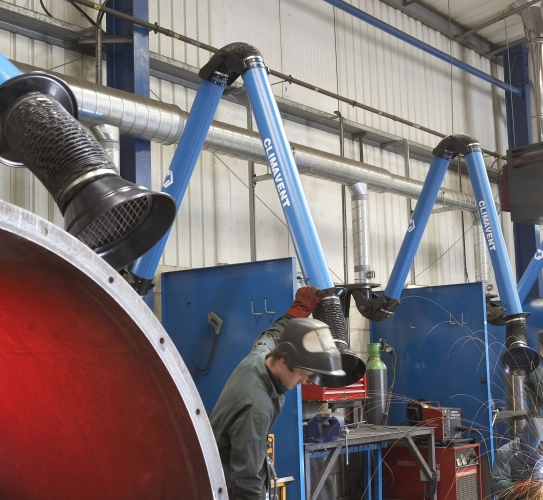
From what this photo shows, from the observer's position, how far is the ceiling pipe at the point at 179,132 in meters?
5.20

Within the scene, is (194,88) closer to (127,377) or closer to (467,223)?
(467,223)

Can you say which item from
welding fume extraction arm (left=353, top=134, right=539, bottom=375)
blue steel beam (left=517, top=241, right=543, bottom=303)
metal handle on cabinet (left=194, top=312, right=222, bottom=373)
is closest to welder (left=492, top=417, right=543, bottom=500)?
welding fume extraction arm (left=353, top=134, right=539, bottom=375)

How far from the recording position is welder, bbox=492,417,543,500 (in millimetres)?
4414

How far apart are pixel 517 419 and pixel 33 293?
7.70 meters

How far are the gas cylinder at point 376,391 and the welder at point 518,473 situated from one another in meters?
2.67

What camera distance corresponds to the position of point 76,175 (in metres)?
1.58

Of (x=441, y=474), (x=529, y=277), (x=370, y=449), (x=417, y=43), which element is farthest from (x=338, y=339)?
(x=417, y=43)

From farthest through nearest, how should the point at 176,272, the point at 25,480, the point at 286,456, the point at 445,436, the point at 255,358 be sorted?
the point at 445,436 < the point at 176,272 < the point at 286,456 < the point at 255,358 < the point at 25,480

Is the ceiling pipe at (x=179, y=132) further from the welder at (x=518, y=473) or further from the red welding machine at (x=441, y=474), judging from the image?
the welder at (x=518, y=473)

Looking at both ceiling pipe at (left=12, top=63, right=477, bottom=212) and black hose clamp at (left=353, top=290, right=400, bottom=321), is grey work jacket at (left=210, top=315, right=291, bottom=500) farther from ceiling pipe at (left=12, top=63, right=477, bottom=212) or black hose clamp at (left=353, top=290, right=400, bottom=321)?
black hose clamp at (left=353, top=290, right=400, bottom=321)

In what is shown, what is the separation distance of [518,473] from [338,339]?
2.11 metres

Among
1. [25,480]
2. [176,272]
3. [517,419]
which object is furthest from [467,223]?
[25,480]

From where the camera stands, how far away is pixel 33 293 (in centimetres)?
122

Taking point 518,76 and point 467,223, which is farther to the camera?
point 518,76
